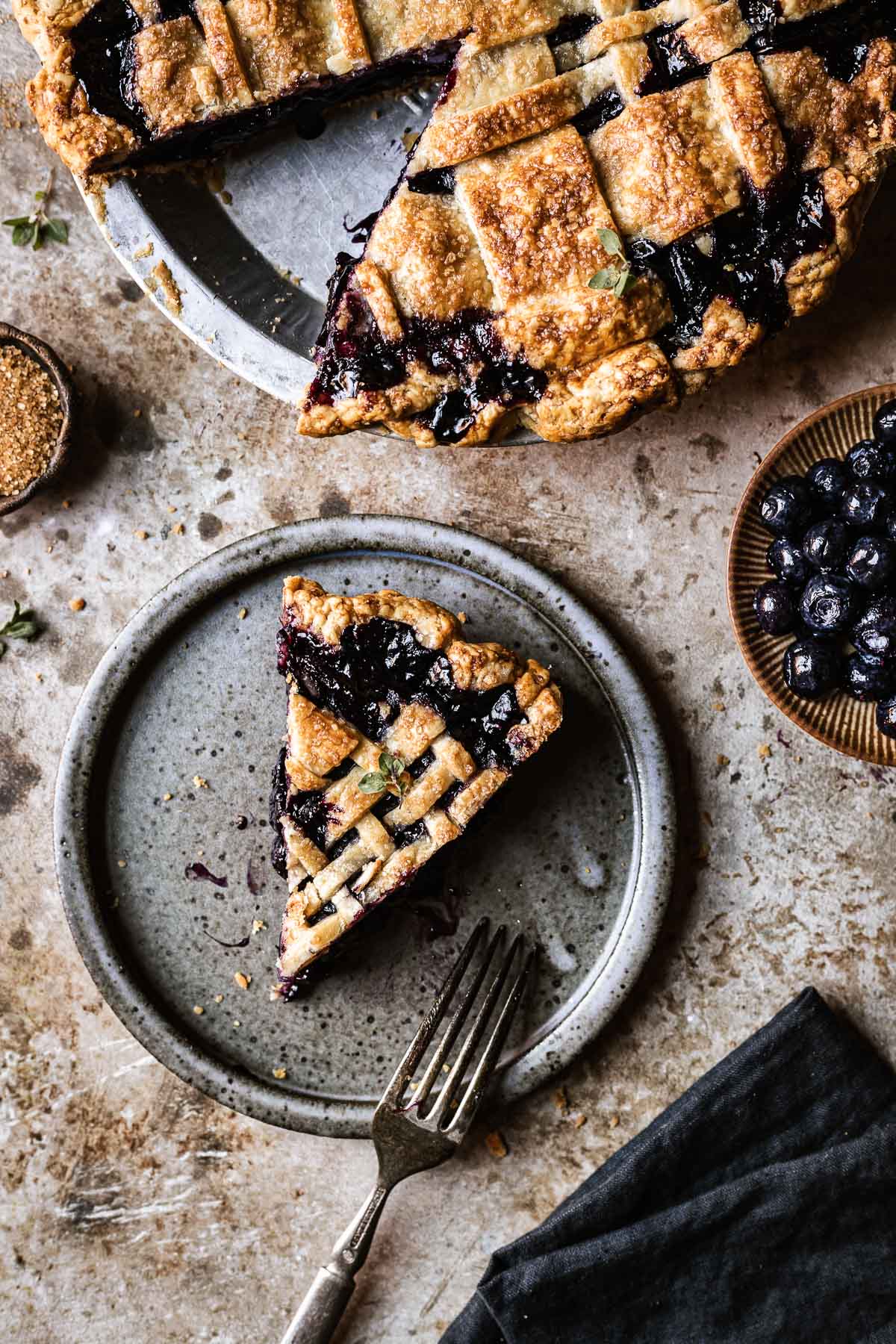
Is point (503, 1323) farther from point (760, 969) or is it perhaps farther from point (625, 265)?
point (625, 265)

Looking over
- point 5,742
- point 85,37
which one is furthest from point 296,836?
point 85,37

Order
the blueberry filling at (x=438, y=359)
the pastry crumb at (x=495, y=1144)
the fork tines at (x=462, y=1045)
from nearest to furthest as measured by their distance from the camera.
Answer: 1. the blueberry filling at (x=438, y=359)
2. the fork tines at (x=462, y=1045)
3. the pastry crumb at (x=495, y=1144)

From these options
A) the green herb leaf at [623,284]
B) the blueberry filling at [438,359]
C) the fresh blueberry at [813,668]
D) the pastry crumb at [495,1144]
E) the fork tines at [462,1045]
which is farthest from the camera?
the pastry crumb at [495,1144]

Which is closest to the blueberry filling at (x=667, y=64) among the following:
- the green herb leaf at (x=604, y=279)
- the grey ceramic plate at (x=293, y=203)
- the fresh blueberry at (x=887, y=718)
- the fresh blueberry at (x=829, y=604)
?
the green herb leaf at (x=604, y=279)

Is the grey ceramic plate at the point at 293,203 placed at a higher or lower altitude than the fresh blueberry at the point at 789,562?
higher

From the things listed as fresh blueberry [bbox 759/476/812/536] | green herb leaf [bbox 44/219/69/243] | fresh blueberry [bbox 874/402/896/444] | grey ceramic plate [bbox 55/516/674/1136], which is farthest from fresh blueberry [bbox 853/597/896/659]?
green herb leaf [bbox 44/219/69/243]

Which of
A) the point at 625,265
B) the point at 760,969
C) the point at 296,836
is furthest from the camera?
the point at 760,969

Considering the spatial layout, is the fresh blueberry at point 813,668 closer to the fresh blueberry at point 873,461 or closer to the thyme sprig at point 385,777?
the fresh blueberry at point 873,461
